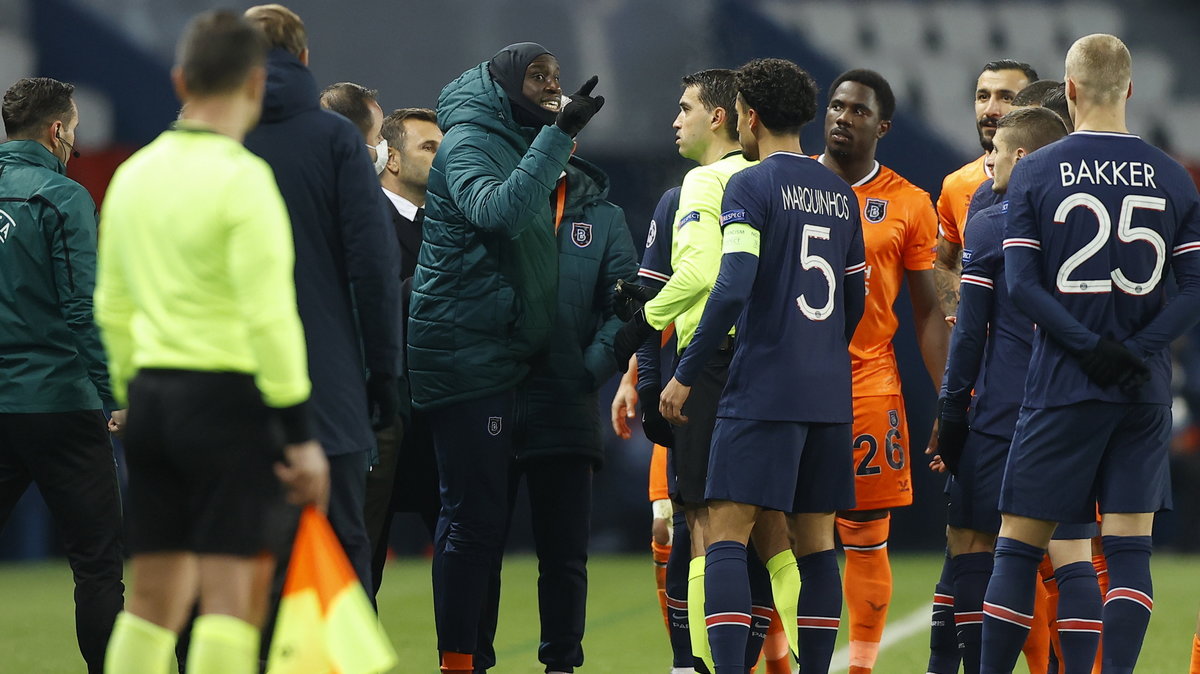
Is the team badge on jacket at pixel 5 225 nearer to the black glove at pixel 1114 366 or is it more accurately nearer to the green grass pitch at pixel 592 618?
the green grass pitch at pixel 592 618

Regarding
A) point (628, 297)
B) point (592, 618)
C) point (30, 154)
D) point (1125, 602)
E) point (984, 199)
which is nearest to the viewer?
point (1125, 602)

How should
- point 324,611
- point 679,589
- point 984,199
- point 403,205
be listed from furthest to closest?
point 403,205
point 679,589
point 984,199
point 324,611

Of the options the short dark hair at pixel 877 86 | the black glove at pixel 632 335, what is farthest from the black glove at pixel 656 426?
the short dark hair at pixel 877 86

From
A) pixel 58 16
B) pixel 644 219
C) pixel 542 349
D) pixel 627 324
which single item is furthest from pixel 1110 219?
pixel 58 16

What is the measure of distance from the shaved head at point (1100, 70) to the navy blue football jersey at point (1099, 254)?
11 cm

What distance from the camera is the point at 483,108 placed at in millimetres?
5031

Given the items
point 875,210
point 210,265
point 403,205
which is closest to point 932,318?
point 875,210

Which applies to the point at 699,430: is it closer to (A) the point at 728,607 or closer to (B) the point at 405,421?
(A) the point at 728,607

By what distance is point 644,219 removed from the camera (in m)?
11.7

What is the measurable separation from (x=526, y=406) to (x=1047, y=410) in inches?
65.5

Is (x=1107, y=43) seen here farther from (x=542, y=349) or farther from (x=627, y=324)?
(x=542, y=349)

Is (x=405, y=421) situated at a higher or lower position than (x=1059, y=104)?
lower

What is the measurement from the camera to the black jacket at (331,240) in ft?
12.6

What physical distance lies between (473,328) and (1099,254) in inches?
74.7
